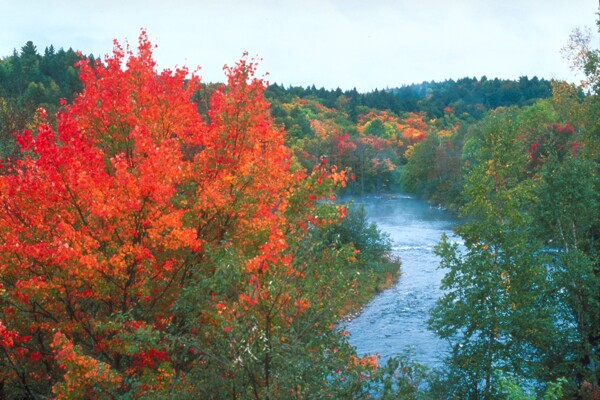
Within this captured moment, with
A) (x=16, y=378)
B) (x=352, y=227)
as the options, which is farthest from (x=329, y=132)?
(x=16, y=378)

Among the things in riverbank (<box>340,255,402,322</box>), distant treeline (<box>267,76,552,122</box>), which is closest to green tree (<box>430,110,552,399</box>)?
riverbank (<box>340,255,402,322</box>)

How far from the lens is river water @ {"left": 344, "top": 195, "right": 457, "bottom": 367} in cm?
2642

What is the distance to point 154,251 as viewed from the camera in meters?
11.8

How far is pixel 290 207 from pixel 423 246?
38533mm

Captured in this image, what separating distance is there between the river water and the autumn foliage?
398cm

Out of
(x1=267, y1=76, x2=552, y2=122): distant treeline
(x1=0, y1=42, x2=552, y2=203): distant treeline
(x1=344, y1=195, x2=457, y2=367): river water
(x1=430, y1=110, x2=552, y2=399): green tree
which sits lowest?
(x1=344, y1=195, x2=457, y2=367): river water

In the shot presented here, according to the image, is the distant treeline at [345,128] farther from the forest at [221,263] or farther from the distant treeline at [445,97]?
the forest at [221,263]

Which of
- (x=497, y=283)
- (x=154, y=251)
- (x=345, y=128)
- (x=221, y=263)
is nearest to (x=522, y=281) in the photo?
(x=497, y=283)

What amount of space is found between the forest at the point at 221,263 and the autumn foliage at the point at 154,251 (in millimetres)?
51

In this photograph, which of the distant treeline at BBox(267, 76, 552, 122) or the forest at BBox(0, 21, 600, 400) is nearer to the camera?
the forest at BBox(0, 21, 600, 400)

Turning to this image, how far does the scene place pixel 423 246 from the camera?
1923 inches

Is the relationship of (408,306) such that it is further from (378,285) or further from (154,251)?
(154,251)

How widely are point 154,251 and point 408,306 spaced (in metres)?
24.8

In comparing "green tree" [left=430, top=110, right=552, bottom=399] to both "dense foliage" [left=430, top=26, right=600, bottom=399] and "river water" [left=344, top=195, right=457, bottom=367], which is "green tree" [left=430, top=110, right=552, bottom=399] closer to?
"dense foliage" [left=430, top=26, right=600, bottom=399]
